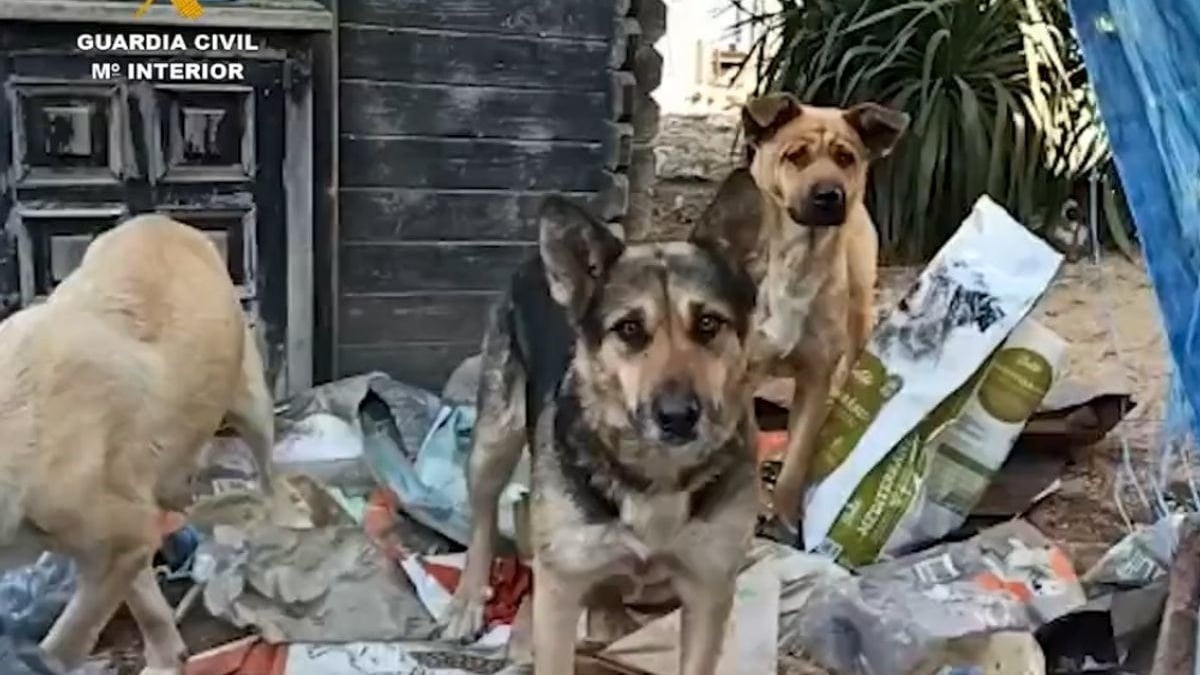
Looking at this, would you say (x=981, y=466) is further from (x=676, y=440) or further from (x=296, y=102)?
(x=296, y=102)

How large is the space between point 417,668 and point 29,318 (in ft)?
3.53

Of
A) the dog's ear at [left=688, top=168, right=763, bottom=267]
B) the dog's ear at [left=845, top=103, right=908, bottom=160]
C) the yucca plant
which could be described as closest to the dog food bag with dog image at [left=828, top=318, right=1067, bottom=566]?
the dog's ear at [left=845, top=103, right=908, bottom=160]

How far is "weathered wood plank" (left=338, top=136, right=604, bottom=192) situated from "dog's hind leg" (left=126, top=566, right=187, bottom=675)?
2000mm

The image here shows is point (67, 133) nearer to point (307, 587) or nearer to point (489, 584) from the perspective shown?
point (307, 587)

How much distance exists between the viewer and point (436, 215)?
5.26 meters

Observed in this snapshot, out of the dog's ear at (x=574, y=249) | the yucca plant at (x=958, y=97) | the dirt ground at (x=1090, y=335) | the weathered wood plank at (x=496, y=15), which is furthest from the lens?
the yucca plant at (x=958, y=97)

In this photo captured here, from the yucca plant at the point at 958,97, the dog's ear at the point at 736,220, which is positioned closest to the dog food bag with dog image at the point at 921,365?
the dog's ear at the point at 736,220

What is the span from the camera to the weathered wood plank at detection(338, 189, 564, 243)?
→ 16.9 ft

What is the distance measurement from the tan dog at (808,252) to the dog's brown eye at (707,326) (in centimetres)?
145

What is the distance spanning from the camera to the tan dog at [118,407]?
292cm

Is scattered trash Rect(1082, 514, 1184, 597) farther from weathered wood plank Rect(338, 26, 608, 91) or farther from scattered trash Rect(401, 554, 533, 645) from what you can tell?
weathered wood plank Rect(338, 26, 608, 91)

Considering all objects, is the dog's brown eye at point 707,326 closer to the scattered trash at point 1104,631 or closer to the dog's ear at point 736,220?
the dog's ear at point 736,220

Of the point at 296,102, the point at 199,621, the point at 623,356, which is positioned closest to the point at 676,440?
the point at 623,356

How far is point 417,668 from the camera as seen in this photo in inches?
138
